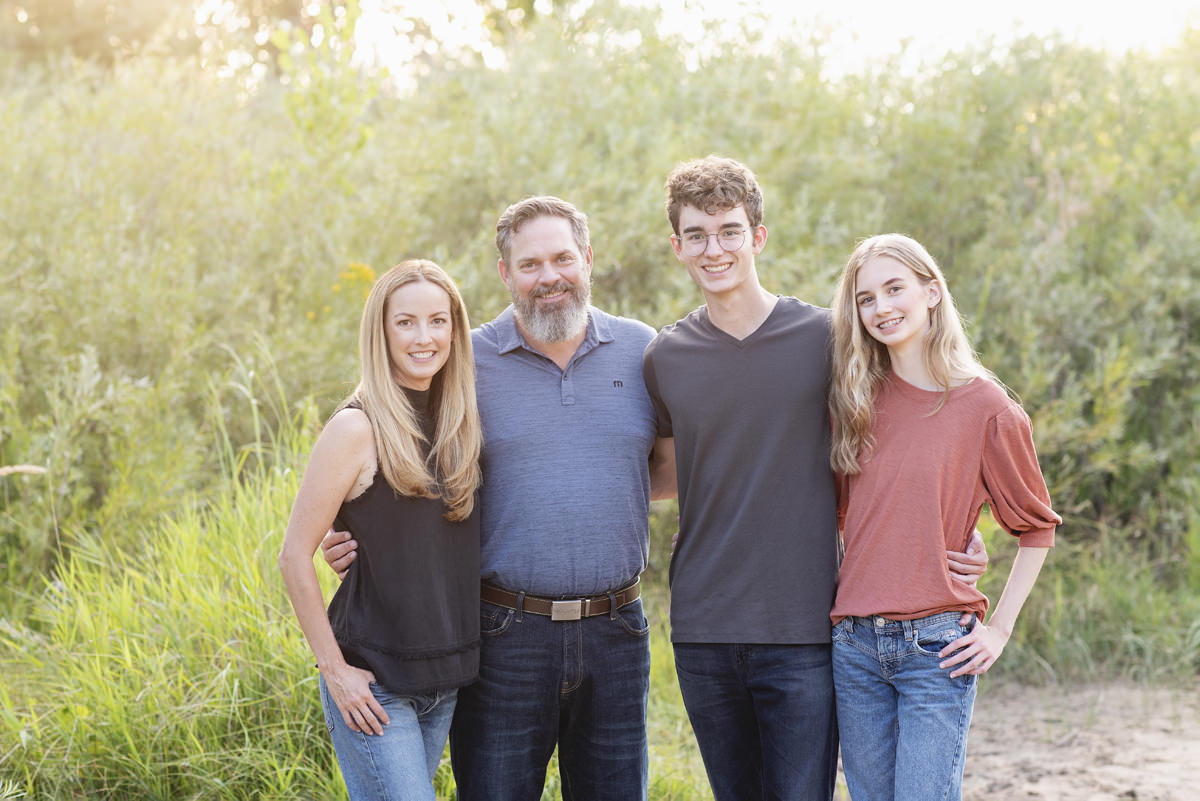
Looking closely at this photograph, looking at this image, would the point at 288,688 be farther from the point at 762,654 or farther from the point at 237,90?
the point at 237,90

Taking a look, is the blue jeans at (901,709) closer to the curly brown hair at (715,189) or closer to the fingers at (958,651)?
the fingers at (958,651)

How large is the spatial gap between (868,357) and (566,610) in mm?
1120

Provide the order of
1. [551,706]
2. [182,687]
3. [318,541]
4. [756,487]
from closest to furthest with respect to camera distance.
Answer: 1. [318,541]
2. [756,487]
3. [551,706]
4. [182,687]

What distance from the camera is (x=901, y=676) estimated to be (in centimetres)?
284

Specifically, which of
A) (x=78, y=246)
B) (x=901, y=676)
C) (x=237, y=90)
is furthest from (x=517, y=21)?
(x=901, y=676)

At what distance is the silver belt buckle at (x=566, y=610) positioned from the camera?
3.20 meters

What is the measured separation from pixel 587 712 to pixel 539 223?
4.89 ft

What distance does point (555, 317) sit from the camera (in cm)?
337

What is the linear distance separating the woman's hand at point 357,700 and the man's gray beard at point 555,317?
44.2 inches

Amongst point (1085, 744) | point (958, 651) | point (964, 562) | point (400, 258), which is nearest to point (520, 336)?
point (964, 562)

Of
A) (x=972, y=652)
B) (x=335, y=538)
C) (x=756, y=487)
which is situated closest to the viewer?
(x=972, y=652)

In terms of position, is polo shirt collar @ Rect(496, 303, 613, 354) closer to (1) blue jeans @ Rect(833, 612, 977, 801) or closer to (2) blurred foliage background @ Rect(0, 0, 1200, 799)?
(1) blue jeans @ Rect(833, 612, 977, 801)

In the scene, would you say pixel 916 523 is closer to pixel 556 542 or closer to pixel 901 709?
pixel 901 709

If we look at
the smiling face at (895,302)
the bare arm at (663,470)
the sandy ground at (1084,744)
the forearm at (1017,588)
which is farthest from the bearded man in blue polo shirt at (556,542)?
the sandy ground at (1084,744)
